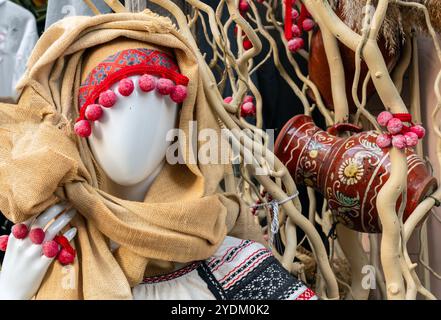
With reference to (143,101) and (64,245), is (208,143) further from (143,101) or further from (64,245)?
(64,245)

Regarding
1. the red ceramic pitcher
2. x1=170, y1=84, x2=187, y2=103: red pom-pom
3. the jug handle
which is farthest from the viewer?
the jug handle

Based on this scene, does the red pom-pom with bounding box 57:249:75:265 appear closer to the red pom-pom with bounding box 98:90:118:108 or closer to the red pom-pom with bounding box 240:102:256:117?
the red pom-pom with bounding box 98:90:118:108

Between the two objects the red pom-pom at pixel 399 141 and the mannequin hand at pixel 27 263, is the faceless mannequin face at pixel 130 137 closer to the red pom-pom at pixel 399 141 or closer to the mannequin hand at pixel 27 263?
the mannequin hand at pixel 27 263

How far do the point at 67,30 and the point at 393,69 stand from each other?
3.14 feet

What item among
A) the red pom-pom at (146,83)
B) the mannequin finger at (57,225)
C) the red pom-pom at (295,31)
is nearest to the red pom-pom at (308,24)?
the red pom-pom at (295,31)

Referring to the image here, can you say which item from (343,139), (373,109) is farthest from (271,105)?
(343,139)

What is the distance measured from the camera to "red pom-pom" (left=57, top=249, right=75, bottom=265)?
0.80 meters

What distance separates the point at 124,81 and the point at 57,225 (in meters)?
0.22

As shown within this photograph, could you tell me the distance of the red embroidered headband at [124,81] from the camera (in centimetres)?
83

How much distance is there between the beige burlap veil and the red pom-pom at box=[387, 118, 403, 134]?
272 millimetres

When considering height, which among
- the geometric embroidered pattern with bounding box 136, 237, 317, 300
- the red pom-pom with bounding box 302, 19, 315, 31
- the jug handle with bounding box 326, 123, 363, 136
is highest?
the red pom-pom with bounding box 302, 19, 315, 31

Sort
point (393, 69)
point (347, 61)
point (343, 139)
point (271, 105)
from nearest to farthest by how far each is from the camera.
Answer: point (343, 139), point (347, 61), point (393, 69), point (271, 105)

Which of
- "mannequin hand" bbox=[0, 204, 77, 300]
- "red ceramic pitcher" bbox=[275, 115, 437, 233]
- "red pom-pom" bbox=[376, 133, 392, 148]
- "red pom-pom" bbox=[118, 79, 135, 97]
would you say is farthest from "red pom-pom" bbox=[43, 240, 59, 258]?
"red ceramic pitcher" bbox=[275, 115, 437, 233]

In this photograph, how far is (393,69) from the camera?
1537 mm
